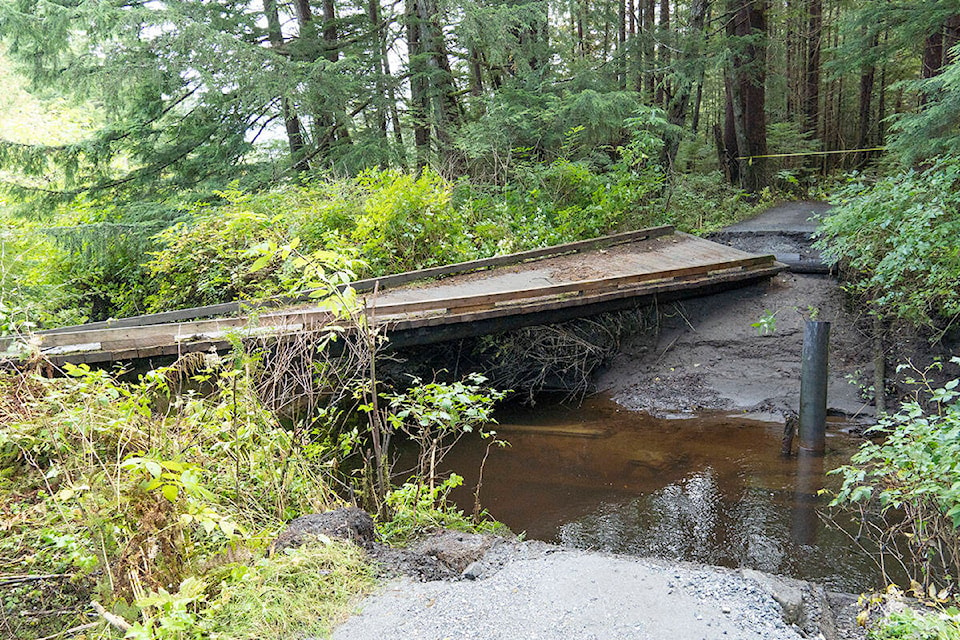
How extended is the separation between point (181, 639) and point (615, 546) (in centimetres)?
362

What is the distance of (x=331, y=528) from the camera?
3635 mm

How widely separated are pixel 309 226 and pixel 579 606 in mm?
7271

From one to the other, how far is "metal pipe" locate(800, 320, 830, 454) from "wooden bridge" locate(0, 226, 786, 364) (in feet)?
7.18

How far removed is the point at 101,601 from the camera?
2902mm

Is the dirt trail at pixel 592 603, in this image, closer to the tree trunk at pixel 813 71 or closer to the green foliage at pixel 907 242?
the green foliage at pixel 907 242

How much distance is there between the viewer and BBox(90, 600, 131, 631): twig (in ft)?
8.63

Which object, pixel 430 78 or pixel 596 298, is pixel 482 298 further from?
pixel 430 78

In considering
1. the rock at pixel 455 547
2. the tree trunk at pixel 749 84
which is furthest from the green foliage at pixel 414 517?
the tree trunk at pixel 749 84

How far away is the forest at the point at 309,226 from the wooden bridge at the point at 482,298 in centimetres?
47

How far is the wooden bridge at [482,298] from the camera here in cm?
573

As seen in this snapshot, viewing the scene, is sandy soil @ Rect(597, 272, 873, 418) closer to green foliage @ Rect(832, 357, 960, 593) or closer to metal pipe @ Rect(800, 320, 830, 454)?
metal pipe @ Rect(800, 320, 830, 454)

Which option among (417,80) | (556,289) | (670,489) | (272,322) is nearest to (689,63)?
(417,80)

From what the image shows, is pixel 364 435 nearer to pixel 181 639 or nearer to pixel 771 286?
pixel 181 639

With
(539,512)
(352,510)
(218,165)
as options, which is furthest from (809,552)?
(218,165)
